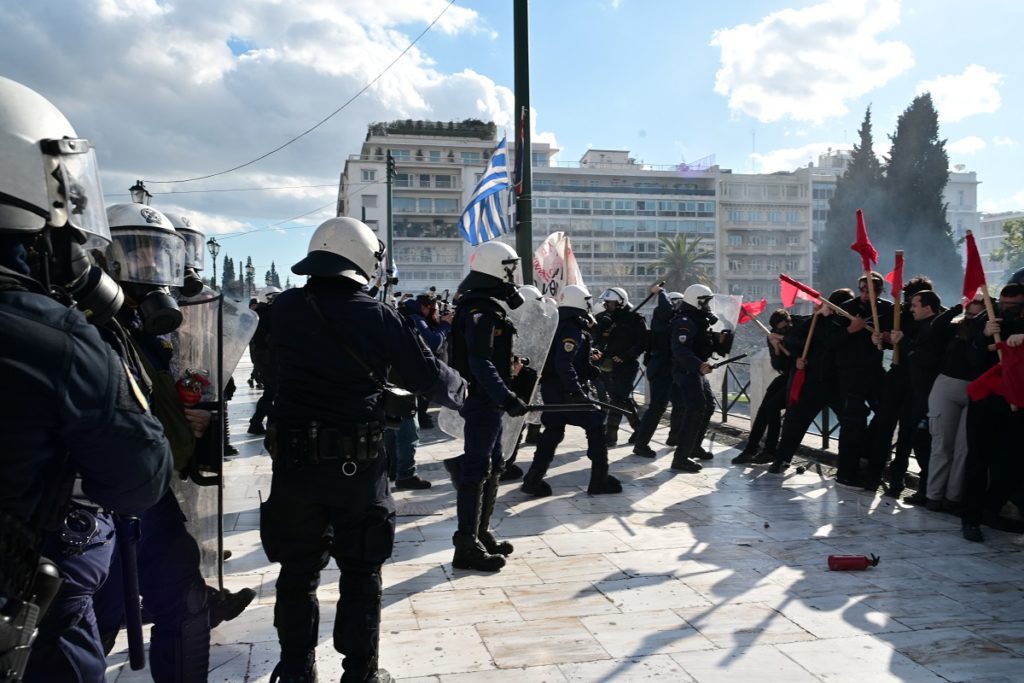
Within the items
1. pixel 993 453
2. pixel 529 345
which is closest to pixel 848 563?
pixel 993 453

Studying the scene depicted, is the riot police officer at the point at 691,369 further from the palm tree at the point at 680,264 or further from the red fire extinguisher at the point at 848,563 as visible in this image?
the palm tree at the point at 680,264

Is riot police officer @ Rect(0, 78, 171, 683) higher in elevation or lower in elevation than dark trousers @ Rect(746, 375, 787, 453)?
higher

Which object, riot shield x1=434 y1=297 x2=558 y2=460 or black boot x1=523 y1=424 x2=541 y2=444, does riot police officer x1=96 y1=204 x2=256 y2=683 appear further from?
black boot x1=523 y1=424 x2=541 y2=444

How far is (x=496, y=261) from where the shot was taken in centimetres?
485

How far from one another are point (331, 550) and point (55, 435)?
1604 mm

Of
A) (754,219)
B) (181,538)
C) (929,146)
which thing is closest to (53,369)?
(181,538)

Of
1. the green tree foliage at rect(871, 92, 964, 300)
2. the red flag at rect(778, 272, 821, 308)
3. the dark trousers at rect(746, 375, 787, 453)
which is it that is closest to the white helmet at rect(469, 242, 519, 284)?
the red flag at rect(778, 272, 821, 308)

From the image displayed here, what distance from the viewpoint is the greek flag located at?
10.5 metres

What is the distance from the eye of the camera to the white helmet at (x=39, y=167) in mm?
1772

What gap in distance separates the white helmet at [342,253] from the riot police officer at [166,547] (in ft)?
1.86

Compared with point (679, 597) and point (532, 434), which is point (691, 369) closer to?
point (532, 434)

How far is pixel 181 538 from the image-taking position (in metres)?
2.88

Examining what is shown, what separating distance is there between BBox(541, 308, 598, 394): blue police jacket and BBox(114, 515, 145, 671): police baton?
14.9ft

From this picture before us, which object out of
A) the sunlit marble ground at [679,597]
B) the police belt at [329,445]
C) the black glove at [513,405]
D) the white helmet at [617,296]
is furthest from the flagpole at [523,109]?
the police belt at [329,445]
